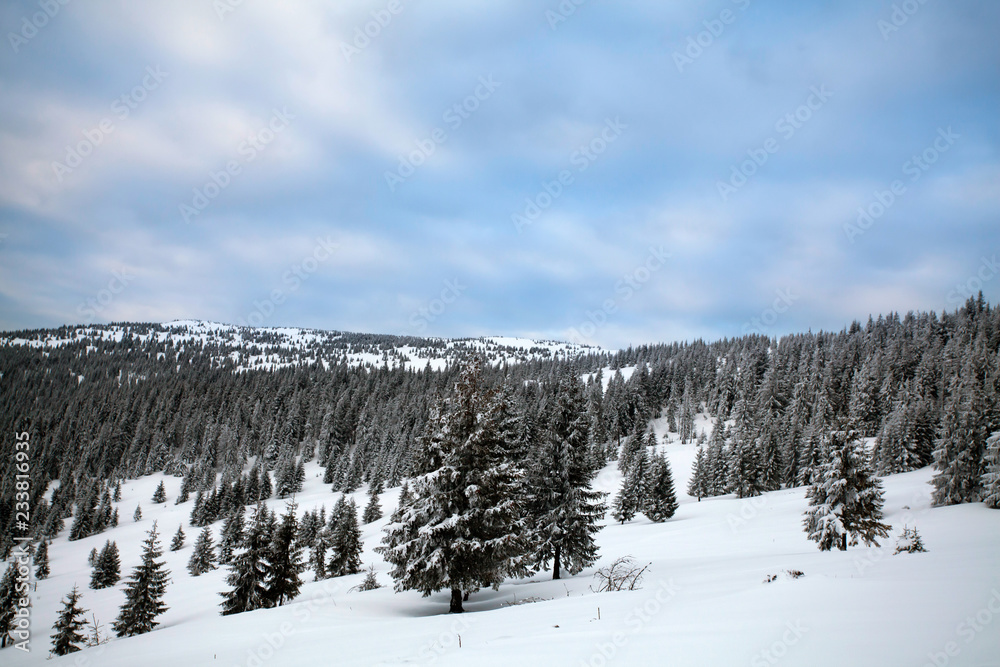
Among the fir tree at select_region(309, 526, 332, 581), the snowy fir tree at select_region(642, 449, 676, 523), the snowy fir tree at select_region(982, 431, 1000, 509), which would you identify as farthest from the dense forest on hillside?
the snowy fir tree at select_region(642, 449, 676, 523)

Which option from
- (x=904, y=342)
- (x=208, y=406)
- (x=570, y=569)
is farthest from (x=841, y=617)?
(x=208, y=406)

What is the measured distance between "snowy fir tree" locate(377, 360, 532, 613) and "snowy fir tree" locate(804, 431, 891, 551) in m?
17.6

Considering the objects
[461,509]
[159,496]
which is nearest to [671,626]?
[461,509]

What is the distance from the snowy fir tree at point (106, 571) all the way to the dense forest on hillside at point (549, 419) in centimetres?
2176

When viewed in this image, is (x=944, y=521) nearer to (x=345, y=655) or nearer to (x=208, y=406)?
(x=345, y=655)

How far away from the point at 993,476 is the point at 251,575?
50232 mm

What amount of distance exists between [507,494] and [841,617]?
38.6 ft

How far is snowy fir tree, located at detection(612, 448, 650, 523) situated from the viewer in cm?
4950

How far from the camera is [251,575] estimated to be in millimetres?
22594

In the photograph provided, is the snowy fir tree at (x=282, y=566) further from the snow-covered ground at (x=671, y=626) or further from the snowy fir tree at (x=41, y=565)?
the snowy fir tree at (x=41, y=565)

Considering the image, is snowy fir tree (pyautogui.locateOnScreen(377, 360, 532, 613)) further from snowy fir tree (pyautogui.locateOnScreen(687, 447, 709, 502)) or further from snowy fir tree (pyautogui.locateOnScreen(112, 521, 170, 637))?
snowy fir tree (pyautogui.locateOnScreen(687, 447, 709, 502))

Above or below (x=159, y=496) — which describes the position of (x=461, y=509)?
above

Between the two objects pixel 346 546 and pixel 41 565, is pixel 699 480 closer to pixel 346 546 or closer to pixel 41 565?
pixel 346 546

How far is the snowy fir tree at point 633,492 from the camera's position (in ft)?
162
